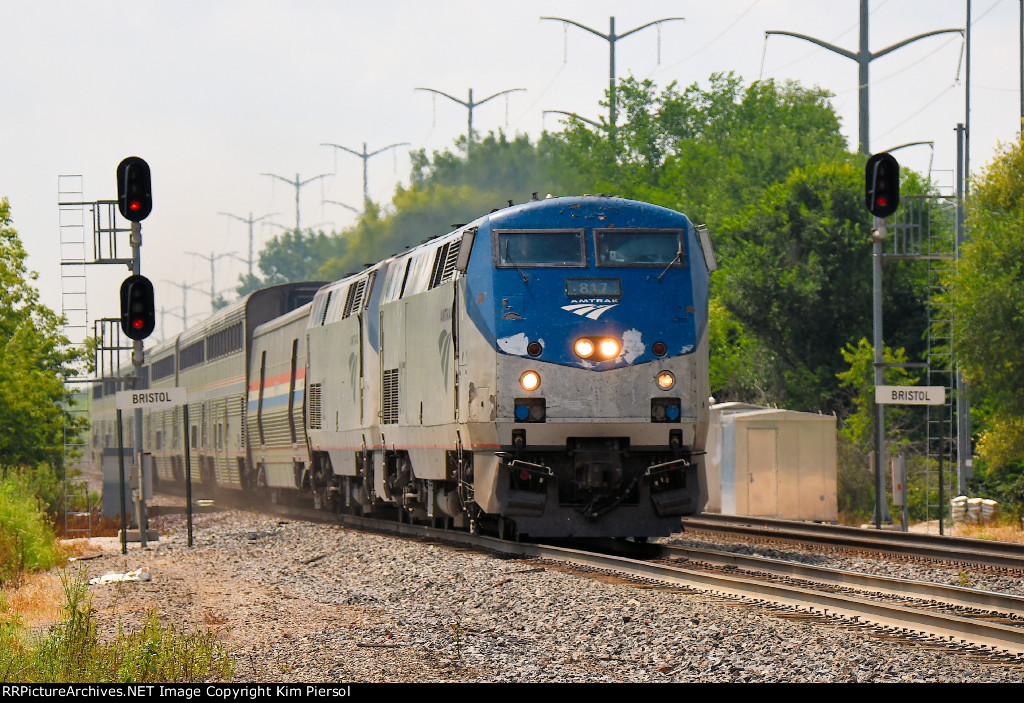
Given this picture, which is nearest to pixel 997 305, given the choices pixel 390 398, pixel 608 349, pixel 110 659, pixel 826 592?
pixel 390 398

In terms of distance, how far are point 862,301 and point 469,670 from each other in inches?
1389

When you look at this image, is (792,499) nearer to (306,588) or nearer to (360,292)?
(360,292)

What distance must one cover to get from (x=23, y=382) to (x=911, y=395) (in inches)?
858

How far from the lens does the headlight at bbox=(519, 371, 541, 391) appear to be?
1425cm

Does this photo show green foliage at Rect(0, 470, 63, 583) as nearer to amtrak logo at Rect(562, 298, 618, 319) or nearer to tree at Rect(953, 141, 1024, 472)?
amtrak logo at Rect(562, 298, 618, 319)

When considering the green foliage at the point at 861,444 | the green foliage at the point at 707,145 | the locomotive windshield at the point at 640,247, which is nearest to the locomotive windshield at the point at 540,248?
the locomotive windshield at the point at 640,247

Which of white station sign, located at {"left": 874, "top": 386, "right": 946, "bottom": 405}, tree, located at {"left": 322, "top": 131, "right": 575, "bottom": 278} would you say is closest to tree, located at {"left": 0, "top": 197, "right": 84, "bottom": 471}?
white station sign, located at {"left": 874, "top": 386, "right": 946, "bottom": 405}

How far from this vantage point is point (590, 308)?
14453 millimetres

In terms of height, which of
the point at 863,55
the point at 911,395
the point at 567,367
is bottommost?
the point at 911,395

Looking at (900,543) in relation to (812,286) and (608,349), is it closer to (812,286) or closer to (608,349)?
(608,349)

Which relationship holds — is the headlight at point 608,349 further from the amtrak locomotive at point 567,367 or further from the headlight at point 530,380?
the headlight at point 530,380

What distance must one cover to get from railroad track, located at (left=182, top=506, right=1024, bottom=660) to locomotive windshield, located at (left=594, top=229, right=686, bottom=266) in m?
3.27

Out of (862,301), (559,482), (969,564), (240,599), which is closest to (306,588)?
(240,599)
